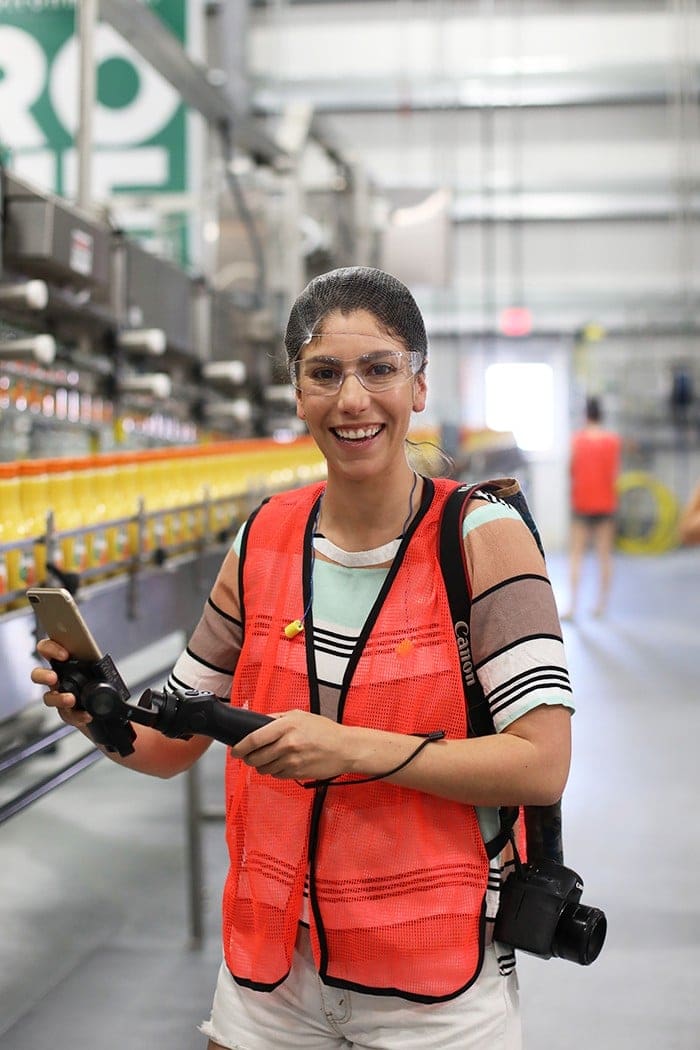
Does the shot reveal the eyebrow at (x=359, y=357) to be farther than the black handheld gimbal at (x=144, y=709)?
Yes

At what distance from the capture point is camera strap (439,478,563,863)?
4.28 feet

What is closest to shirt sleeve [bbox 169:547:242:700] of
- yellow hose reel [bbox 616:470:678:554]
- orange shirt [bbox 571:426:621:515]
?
orange shirt [bbox 571:426:621:515]

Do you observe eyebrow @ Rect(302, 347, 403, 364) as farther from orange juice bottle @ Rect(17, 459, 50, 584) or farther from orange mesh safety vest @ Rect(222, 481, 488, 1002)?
orange juice bottle @ Rect(17, 459, 50, 584)

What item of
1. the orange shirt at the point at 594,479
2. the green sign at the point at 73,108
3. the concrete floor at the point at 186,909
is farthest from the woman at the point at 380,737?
the orange shirt at the point at 594,479

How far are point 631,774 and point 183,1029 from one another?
2.55 meters

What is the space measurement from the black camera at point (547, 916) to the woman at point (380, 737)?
23 millimetres

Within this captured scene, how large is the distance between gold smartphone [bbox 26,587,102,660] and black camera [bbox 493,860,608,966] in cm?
52

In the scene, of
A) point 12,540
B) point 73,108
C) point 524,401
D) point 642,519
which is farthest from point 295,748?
point 524,401

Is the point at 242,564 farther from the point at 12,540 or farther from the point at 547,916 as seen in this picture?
the point at 12,540

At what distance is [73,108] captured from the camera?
744 centimetres

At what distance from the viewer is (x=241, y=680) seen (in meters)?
1.40

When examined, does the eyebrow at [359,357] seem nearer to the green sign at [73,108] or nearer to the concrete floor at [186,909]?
the concrete floor at [186,909]

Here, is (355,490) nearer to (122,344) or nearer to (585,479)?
(122,344)

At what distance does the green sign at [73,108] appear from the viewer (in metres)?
7.22
